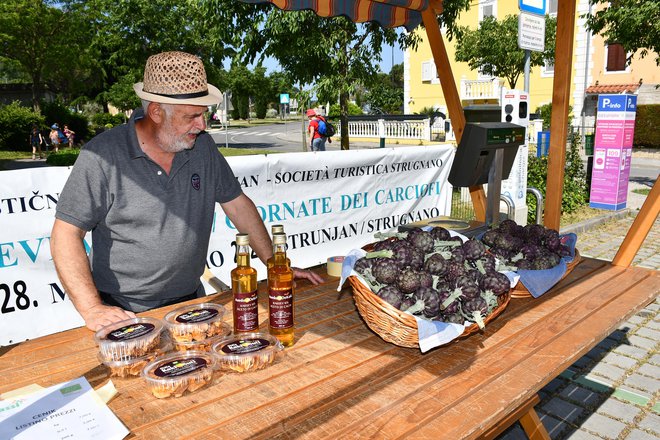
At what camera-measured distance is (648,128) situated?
901 inches

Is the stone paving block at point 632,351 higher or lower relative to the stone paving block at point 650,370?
higher

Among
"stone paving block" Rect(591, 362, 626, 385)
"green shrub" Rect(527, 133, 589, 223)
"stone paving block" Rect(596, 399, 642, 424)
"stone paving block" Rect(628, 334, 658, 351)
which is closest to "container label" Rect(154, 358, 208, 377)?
"stone paving block" Rect(596, 399, 642, 424)

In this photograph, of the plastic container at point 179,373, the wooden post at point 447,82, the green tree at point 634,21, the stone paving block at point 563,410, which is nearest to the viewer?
the plastic container at point 179,373

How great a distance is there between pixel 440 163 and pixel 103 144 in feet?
15.5

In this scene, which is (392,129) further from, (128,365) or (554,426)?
(128,365)

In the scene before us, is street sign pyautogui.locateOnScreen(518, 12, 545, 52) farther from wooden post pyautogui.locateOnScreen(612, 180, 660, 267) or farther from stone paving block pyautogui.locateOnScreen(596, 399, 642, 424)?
stone paving block pyautogui.locateOnScreen(596, 399, 642, 424)

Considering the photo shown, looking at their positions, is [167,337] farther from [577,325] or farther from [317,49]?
[317,49]

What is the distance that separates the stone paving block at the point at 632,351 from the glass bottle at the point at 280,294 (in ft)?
10.7

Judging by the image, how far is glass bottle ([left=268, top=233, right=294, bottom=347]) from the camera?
1784 millimetres

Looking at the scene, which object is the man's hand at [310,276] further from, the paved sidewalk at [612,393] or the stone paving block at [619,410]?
the stone paving block at [619,410]

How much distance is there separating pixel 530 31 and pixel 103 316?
5.85m

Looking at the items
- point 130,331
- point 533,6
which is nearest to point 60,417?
point 130,331

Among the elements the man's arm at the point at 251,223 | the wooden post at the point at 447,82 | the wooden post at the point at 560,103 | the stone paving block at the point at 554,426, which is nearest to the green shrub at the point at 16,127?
the wooden post at the point at 447,82

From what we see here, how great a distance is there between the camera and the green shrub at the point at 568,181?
8.52 m
